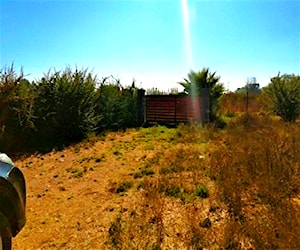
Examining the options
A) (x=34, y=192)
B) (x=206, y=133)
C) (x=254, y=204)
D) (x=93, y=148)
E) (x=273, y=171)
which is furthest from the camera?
(x=206, y=133)

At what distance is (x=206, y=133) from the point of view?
32.5ft

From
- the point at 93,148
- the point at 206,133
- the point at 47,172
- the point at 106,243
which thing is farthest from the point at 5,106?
the point at 106,243

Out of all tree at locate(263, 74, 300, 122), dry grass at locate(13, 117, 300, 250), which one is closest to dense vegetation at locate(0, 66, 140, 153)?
dry grass at locate(13, 117, 300, 250)

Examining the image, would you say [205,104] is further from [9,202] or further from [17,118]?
[9,202]

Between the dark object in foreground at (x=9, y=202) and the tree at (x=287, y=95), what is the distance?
42.8 feet

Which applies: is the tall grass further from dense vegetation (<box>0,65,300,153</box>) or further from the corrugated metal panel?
the corrugated metal panel

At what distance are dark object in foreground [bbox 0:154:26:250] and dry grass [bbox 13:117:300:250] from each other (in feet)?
4.05

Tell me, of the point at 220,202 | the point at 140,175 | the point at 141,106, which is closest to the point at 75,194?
the point at 140,175

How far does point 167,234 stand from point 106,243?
2.08 feet

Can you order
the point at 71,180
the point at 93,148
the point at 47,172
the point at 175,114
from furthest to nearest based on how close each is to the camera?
the point at 175,114 < the point at 93,148 < the point at 47,172 < the point at 71,180

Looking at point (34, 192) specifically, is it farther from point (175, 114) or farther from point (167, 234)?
point (175, 114)

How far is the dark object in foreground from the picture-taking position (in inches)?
85.0

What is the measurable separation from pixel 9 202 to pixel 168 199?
8.64 feet

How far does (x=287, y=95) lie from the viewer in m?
13.8
